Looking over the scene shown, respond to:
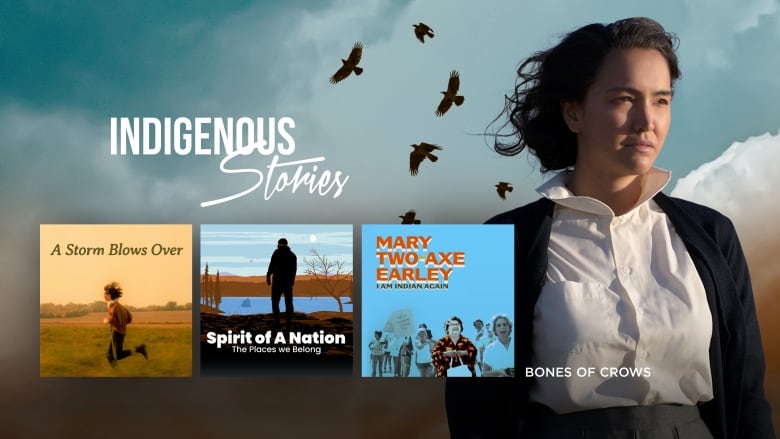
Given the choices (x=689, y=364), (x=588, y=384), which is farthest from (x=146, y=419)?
(x=689, y=364)

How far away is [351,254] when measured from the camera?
7.57ft

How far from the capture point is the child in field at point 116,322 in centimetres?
233

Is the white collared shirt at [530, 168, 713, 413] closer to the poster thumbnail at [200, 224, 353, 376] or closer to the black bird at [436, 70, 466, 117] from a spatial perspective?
the black bird at [436, 70, 466, 117]

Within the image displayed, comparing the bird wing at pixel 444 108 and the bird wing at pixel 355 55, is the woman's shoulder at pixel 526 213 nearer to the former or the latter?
the bird wing at pixel 444 108

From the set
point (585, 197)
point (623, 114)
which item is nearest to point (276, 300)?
point (585, 197)

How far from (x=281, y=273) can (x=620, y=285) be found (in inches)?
33.0

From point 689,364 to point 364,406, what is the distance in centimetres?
82

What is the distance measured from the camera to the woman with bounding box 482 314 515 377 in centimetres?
224

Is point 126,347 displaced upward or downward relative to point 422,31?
Answer: downward

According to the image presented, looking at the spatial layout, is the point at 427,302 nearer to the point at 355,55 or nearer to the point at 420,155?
the point at 420,155

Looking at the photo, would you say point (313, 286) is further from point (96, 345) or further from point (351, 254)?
point (96, 345)

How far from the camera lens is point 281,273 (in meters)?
2.30

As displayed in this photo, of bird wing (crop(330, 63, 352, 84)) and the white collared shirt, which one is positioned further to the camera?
bird wing (crop(330, 63, 352, 84))

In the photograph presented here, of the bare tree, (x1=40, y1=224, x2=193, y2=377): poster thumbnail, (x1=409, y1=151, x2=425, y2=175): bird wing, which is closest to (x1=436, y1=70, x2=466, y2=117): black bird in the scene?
(x1=409, y1=151, x2=425, y2=175): bird wing
